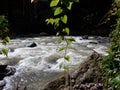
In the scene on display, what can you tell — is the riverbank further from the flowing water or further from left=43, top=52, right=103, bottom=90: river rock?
the flowing water

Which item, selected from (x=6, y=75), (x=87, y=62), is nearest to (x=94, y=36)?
(x=6, y=75)

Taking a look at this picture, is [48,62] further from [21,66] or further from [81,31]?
[81,31]

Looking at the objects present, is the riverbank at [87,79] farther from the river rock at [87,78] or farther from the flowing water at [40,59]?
the flowing water at [40,59]

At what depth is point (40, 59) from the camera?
10688mm

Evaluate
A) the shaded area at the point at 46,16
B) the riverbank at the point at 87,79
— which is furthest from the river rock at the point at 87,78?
the shaded area at the point at 46,16

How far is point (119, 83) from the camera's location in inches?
94.0

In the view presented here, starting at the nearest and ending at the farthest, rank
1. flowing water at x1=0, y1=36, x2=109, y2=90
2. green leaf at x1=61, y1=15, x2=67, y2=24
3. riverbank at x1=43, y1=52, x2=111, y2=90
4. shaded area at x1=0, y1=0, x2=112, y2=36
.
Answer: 1. green leaf at x1=61, y1=15, x2=67, y2=24
2. riverbank at x1=43, y1=52, x2=111, y2=90
3. flowing water at x1=0, y1=36, x2=109, y2=90
4. shaded area at x1=0, y1=0, x2=112, y2=36

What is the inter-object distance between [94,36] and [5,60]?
662 centimetres

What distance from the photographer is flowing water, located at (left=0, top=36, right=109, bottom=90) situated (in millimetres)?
8343

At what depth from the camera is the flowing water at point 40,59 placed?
834 cm

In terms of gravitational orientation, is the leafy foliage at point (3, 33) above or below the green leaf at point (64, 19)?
below

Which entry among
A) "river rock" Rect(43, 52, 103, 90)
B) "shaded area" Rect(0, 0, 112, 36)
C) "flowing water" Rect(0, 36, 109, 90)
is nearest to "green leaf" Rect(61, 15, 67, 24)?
"river rock" Rect(43, 52, 103, 90)

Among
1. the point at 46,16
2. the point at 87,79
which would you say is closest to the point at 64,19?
the point at 87,79

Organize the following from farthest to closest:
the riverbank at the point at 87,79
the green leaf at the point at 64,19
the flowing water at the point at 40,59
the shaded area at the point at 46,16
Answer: the shaded area at the point at 46,16 → the flowing water at the point at 40,59 → the riverbank at the point at 87,79 → the green leaf at the point at 64,19
